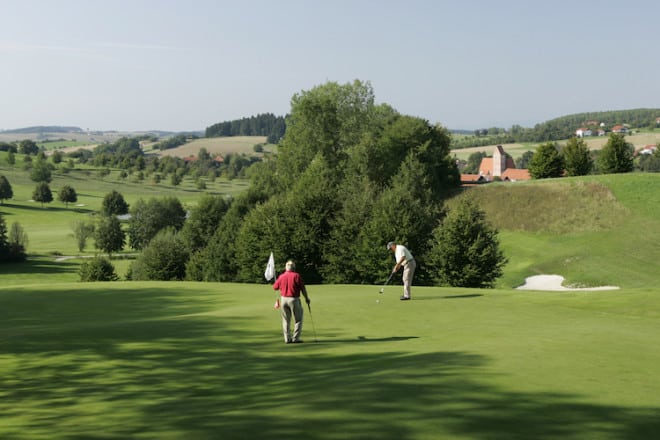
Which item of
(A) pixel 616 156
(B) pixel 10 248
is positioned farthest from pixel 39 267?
(A) pixel 616 156

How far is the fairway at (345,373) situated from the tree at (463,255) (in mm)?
25437

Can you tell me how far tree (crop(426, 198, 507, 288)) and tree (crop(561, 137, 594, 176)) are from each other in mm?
61428

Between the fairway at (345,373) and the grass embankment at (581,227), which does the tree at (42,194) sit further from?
the fairway at (345,373)

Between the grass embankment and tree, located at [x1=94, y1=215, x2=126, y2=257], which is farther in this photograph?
tree, located at [x1=94, y1=215, x2=126, y2=257]

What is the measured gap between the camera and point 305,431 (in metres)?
8.66

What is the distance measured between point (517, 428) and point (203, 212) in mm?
92565

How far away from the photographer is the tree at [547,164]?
10719 centimetres

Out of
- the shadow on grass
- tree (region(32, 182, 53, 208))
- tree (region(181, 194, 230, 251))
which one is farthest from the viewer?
tree (region(32, 182, 53, 208))

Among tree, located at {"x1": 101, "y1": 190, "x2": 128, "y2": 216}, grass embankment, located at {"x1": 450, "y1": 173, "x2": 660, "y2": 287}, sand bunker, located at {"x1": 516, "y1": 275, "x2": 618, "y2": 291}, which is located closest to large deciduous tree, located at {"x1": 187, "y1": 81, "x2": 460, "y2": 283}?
grass embankment, located at {"x1": 450, "y1": 173, "x2": 660, "y2": 287}

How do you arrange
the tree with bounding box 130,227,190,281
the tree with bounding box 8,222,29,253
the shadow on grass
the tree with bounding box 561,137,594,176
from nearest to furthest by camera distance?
the tree with bounding box 130,227,190,281
the shadow on grass
the tree with bounding box 561,137,594,176
the tree with bounding box 8,222,29,253

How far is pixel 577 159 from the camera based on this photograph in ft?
342

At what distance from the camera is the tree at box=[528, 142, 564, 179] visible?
107188 millimetres

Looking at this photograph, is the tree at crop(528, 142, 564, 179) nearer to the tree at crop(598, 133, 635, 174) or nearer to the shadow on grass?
the tree at crop(598, 133, 635, 174)

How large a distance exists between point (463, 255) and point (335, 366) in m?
38.3
